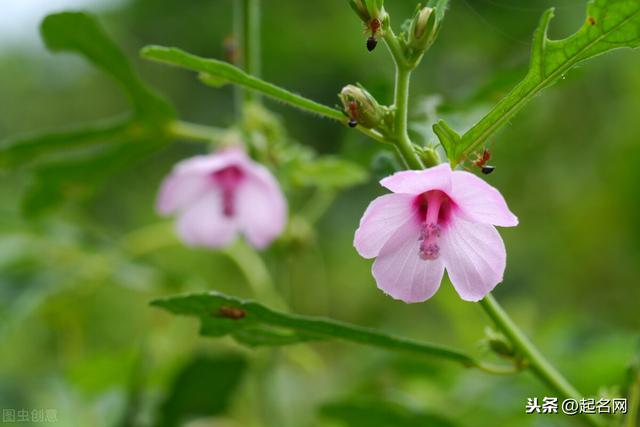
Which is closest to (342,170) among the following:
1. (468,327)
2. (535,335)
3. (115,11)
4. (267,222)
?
(267,222)

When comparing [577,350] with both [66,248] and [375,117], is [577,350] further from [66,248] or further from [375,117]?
[66,248]

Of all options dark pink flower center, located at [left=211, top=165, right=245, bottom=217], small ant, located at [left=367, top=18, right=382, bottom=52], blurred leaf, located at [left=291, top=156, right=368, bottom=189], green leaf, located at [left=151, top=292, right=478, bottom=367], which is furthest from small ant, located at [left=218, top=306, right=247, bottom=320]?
dark pink flower center, located at [left=211, top=165, right=245, bottom=217]

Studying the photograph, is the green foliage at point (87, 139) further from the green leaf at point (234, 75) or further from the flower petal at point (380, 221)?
the flower petal at point (380, 221)

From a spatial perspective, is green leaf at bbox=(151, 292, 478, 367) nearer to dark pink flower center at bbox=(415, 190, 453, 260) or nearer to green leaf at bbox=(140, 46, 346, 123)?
dark pink flower center at bbox=(415, 190, 453, 260)

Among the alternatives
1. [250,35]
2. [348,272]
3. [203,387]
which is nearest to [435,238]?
[250,35]

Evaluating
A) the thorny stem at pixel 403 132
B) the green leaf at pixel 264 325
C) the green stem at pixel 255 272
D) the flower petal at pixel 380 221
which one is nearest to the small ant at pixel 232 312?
the green leaf at pixel 264 325

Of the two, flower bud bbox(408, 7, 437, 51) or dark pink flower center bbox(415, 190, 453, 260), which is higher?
flower bud bbox(408, 7, 437, 51)
